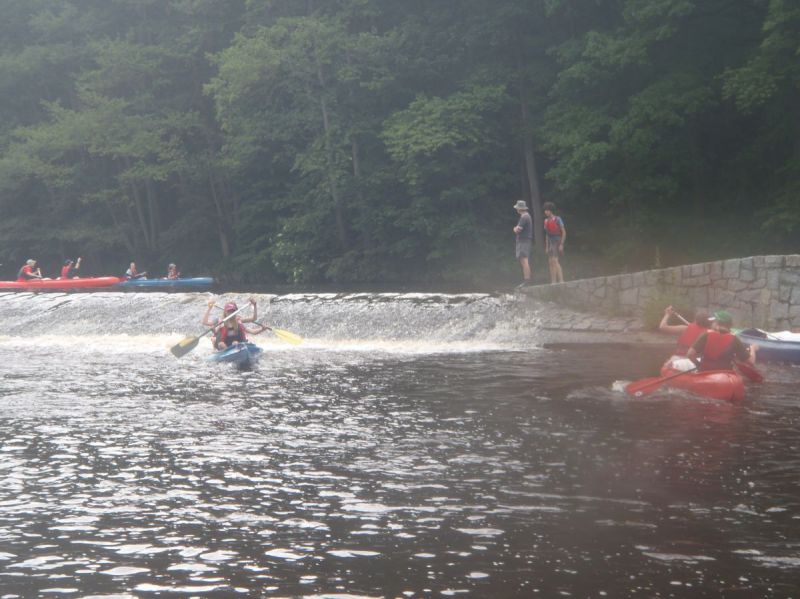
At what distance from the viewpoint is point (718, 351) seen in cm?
1282

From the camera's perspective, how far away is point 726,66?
27.7 meters

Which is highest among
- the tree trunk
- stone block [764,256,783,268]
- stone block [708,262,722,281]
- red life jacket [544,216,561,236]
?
the tree trunk

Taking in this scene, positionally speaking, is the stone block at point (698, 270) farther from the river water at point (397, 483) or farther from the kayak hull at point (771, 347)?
the kayak hull at point (771, 347)

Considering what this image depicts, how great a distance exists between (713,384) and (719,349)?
54 cm

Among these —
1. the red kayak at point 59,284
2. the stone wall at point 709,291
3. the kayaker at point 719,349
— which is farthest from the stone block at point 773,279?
the red kayak at point 59,284

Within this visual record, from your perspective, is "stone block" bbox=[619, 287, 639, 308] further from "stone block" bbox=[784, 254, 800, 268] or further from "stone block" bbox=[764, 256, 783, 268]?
"stone block" bbox=[784, 254, 800, 268]

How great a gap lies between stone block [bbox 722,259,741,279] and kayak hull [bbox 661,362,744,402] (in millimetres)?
5335

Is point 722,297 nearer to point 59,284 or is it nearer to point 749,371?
point 749,371

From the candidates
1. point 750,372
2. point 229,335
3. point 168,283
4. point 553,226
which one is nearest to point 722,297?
point 553,226

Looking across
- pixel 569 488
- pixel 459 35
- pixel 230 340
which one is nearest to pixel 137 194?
pixel 459 35

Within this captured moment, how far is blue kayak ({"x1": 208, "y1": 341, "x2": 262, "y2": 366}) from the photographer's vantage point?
17.2 m

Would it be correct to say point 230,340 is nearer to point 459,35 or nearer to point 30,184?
point 459,35

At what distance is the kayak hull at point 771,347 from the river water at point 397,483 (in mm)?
290

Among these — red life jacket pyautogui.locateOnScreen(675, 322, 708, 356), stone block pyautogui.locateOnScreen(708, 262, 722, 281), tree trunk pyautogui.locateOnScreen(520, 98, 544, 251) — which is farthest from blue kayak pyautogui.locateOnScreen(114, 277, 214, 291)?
red life jacket pyautogui.locateOnScreen(675, 322, 708, 356)
